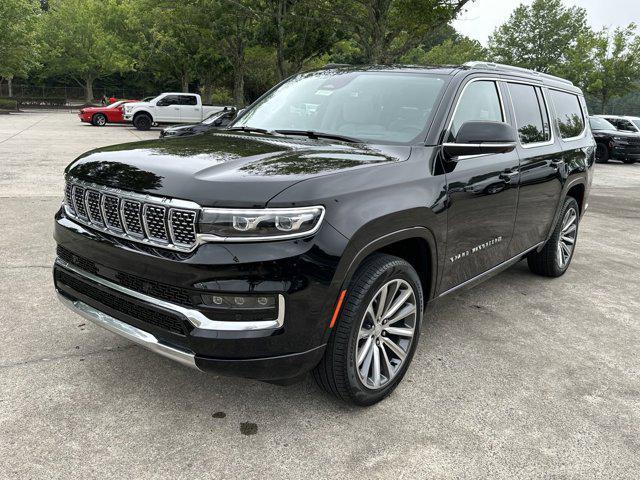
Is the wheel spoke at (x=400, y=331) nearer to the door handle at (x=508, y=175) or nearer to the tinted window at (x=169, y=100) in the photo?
the door handle at (x=508, y=175)

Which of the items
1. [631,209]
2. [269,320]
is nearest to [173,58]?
[631,209]

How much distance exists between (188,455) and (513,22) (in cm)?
6172

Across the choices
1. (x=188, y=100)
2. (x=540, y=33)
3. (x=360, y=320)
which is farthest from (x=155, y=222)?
(x=540, y=33)

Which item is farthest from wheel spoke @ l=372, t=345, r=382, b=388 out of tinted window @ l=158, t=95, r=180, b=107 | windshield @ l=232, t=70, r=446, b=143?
tinted window @ l=158, t=95, r=180, b=107

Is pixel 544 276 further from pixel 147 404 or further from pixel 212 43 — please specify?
pixel 212 43

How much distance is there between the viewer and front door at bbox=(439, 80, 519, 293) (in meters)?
3.48

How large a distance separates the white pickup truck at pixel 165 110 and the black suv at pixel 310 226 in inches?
919

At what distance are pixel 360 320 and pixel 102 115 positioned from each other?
2769 cm

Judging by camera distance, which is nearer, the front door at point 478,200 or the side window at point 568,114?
the front door at point 478,200

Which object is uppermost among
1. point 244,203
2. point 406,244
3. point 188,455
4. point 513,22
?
point 513,22

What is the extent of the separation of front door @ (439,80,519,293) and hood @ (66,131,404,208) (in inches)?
18.5

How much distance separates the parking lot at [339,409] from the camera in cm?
260

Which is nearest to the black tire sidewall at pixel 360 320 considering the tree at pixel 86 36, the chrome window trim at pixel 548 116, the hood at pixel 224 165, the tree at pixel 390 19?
the hood at pixel 224 165

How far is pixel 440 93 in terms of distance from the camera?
363 centimetres
